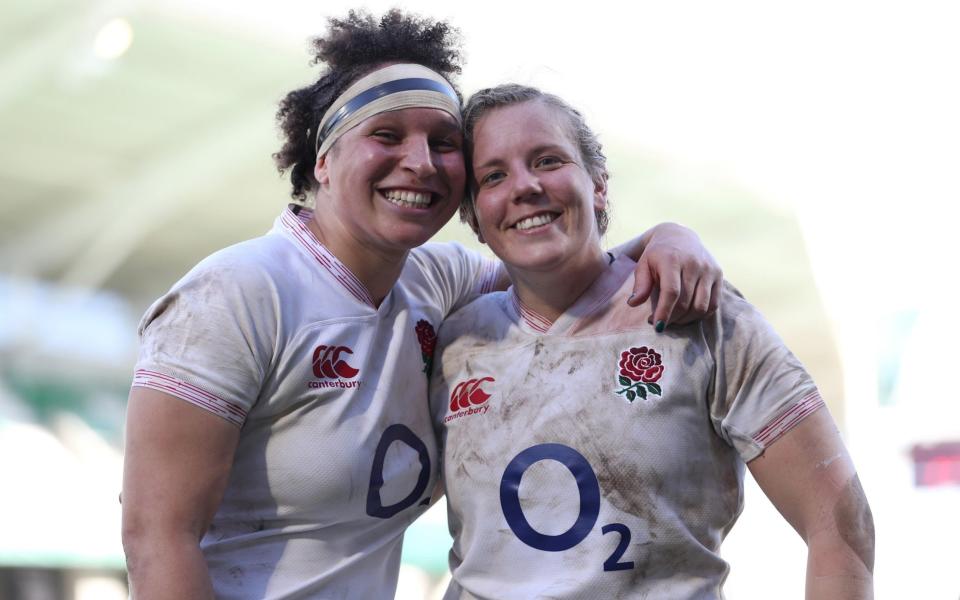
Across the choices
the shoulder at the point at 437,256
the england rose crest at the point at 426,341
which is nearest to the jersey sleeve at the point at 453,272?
the shoulder at the point at 437,256

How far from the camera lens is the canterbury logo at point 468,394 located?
246 centimetres

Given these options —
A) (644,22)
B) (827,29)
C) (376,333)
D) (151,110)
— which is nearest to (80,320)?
(151,110)

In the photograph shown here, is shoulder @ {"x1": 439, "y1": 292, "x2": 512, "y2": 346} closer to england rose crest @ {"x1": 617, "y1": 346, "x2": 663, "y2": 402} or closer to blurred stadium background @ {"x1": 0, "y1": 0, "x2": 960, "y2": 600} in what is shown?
england rose crest @ {"x1": 617, "y1": 346, "x2": 663, "y2": 402}

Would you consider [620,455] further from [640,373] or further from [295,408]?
[295,408]

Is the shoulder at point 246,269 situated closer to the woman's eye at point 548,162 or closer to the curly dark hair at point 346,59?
the curly dark hair at point 346,59

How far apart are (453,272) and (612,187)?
38.7ft

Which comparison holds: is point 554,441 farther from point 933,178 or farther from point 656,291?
point 933,178

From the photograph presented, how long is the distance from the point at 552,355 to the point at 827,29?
1255cm

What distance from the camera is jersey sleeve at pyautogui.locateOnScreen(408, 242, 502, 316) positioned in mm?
2771

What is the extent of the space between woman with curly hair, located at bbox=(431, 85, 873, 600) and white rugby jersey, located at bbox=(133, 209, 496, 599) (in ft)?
0.54

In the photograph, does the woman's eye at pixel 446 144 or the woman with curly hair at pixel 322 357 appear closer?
the woman with curly hair at pixel 322 357

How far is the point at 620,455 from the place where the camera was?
2268 millimetres

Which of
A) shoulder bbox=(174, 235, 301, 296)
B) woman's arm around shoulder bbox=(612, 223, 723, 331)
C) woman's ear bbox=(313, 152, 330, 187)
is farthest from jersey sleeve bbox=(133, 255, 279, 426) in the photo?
woman's arm around shoulder bbox=(612, 223, 723, 331)

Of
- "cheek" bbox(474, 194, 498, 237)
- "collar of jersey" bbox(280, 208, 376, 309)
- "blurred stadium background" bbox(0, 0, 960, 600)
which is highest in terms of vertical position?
"blurred stadium background" bbox(0, 0, 960, 600)
